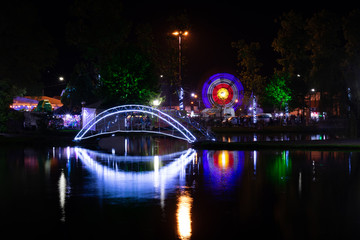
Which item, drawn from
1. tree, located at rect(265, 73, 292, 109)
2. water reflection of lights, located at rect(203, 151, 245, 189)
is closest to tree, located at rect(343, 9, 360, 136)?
water reflection of lights, located at rect(203, 151, 245, 189)

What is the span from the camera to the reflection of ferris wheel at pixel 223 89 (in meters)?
70.3

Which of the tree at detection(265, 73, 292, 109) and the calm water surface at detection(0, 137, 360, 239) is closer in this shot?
the calm water surface at detection(0, 137, 360, 239)

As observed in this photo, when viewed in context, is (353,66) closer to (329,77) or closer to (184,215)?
(329,77)

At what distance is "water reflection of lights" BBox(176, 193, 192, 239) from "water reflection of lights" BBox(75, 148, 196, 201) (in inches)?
24.1

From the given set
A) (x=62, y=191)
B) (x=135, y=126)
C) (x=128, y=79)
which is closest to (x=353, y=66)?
(x=135, y=126)

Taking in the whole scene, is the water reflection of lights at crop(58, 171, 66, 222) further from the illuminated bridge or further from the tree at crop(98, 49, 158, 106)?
the tree at crop(98, 49, 158, 106)

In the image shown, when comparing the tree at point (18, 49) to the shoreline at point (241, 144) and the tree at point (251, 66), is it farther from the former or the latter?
the tree at point (251, 66)

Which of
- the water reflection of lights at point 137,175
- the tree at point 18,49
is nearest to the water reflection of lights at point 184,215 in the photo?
the water reflection of lights at point 137,175

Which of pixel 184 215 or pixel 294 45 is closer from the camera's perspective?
pixel 184 215

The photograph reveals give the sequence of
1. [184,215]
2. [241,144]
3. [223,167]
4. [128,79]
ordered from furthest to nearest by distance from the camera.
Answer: [128,79] < [241,144] < [223,167] < [184,215]

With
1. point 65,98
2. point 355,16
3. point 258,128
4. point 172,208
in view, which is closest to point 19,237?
point 172,208

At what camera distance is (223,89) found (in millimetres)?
70375

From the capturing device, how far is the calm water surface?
9.99 meters

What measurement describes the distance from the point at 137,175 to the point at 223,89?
5253 cm
